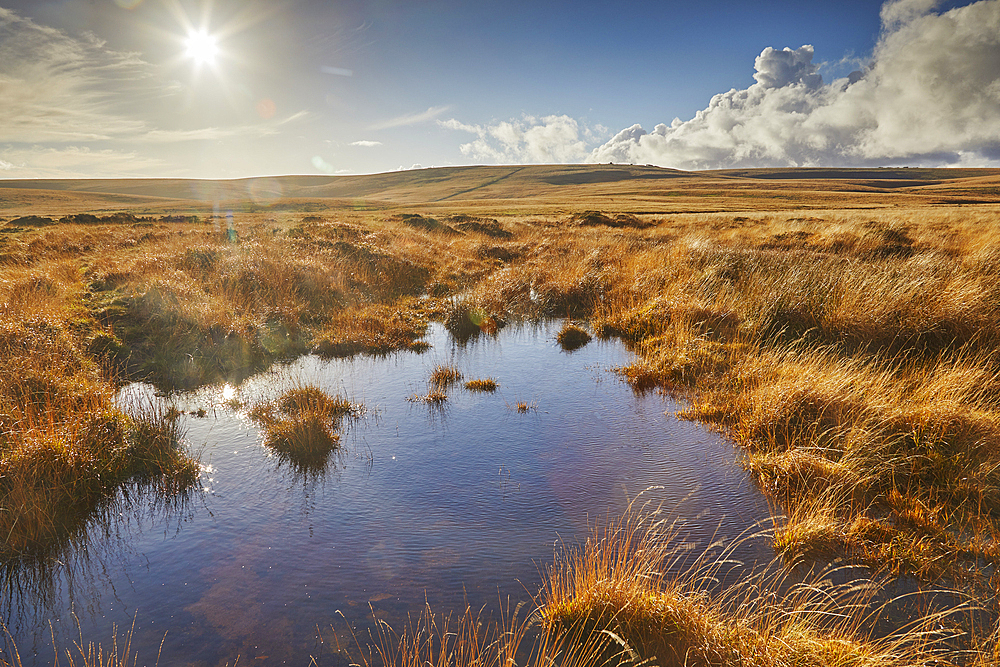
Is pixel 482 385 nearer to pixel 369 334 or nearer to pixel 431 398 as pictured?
pixel 431 398

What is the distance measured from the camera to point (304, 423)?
23.9ft

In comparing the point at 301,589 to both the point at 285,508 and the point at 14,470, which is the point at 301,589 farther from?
the point at 14,470

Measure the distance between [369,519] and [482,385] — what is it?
4336mm

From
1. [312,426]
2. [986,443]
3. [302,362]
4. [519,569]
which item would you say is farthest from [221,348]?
[986,443]

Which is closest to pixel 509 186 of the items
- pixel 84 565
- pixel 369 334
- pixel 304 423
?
pixel 369 334

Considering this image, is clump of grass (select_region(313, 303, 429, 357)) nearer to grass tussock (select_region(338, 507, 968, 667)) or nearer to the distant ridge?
grass tussock (select_region(338, 507, 968, 667))

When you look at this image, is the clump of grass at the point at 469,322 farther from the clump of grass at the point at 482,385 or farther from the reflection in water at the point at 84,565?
the reflection in water at the point at 84,565

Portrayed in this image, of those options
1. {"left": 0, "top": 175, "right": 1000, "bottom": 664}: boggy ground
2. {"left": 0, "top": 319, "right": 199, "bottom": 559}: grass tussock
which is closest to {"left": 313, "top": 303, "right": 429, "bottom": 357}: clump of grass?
{"left": 0, "top": 175, "right": 1000, "bottom": 664}: boggy ground

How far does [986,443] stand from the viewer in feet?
18.9

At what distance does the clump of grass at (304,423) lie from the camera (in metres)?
6.88

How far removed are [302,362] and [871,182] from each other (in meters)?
190

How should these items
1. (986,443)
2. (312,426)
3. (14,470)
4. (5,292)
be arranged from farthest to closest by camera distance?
(5,292) < (312,426) < (986,443) < (14,470)

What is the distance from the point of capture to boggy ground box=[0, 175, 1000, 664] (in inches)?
207

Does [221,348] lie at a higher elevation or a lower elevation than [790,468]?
higher
